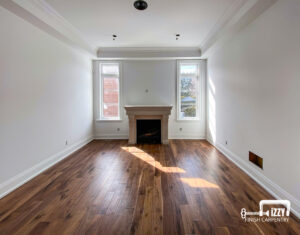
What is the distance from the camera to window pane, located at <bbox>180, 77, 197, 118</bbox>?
5.36 meters

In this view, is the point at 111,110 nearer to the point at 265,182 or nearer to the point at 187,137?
the point at 187,137

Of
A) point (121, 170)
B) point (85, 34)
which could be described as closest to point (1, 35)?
point (85, 34)

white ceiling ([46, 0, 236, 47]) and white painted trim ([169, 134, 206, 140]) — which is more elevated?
white ceiling ([46, 0, 236, 47])

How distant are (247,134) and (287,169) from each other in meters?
0.96

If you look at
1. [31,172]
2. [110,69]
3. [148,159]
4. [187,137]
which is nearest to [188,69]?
[187,137]

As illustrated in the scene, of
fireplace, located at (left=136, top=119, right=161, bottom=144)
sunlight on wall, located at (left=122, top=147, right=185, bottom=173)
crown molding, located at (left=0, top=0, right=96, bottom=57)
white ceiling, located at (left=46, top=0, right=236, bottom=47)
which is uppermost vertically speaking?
white ceiling, located at (left=46, top=0, right=236, bottom=47)

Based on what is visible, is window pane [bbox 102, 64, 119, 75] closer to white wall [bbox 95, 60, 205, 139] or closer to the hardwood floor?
white wall [bbox 95, 60, 205, 139]

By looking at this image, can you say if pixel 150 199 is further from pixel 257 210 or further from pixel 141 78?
pixel 141 78

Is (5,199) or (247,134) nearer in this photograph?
(5,199)

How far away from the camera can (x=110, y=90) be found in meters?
5.45

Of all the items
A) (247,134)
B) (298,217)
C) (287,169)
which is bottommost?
(298,217)

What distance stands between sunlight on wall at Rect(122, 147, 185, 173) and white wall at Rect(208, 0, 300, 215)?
125cm

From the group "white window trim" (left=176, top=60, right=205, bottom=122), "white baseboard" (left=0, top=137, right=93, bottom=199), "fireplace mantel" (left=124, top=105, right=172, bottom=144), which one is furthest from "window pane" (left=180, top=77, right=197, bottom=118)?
"white baseboard" (left=0, top=137, right=93, bottom=199)

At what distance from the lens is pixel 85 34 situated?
3906mm
